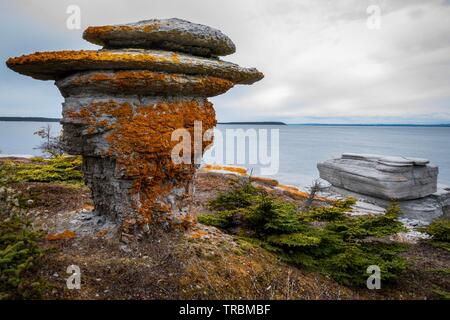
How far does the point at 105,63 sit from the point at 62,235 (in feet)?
10.4

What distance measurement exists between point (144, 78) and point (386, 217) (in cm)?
525

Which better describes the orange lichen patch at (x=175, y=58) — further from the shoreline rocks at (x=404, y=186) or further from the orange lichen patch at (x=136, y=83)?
the shoreline rocks at (x=404, y=186)

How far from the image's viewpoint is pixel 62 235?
5691mm

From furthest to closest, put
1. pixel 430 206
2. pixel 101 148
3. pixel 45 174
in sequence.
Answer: pixel 430 206 < pixel 45 174 < pixel 101 148

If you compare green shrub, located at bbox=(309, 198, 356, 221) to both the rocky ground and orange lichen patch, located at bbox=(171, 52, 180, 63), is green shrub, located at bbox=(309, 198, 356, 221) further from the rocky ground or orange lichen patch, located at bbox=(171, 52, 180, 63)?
orange lichen patch, located at bbox=(171, 52, 180, 63)

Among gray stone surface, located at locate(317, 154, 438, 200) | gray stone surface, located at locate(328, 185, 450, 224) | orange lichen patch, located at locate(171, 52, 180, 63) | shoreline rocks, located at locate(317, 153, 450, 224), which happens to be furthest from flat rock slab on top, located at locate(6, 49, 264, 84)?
gray stone surface, located at locate(317, 154, 438, 200)

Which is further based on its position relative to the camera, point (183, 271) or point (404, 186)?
point (404, 186)

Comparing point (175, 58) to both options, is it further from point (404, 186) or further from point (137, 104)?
point (404, 186)

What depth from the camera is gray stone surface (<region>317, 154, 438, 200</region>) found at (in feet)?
65.7

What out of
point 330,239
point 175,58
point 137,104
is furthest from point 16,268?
point 330,239

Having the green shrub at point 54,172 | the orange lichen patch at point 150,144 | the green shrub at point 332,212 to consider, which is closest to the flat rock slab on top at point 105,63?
the orange lichen patch at point 150,144
